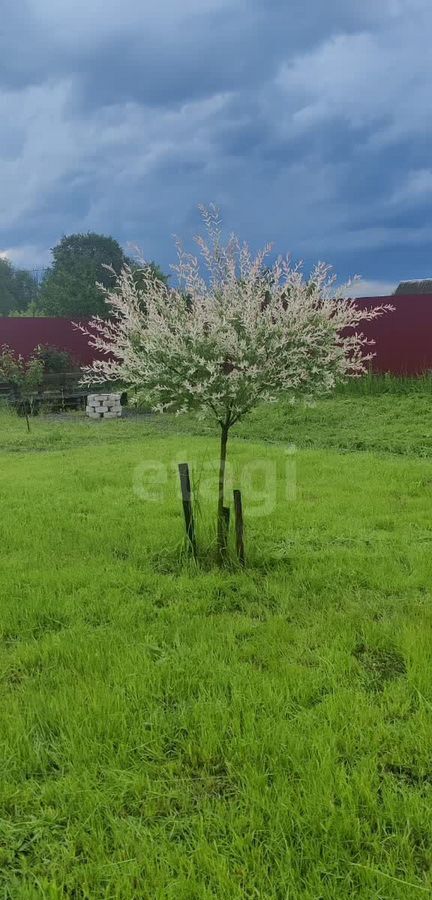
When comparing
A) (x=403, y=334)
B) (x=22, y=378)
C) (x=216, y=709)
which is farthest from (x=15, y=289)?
(x=216, y=709)

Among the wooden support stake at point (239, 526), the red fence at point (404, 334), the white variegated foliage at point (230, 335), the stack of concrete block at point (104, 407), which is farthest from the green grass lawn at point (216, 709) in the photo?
the red fence at point (404, 334)

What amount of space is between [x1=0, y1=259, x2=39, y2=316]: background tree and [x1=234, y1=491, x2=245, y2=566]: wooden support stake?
47293mm

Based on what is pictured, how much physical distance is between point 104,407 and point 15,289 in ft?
146

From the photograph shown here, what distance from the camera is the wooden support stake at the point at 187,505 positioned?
12.7ft

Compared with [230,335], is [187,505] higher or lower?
lower

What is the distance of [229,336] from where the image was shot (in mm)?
3465

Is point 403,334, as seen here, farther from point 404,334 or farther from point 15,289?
point 15,289

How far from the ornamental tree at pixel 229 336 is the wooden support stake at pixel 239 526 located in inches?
4.9

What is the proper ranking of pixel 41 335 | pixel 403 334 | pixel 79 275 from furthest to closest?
pixel 79 275
pixel 41 335
pixel 403 334

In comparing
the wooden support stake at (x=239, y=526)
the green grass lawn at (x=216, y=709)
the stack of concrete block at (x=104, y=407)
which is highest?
the stack of concrete block at (x=104, y=407)

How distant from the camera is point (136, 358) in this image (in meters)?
3.67

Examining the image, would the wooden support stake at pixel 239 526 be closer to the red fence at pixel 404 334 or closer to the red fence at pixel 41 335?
the red fence at pixel 404 334

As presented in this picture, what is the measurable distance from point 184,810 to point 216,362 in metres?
2.41

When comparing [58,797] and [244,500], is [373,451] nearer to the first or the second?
[244,500]
